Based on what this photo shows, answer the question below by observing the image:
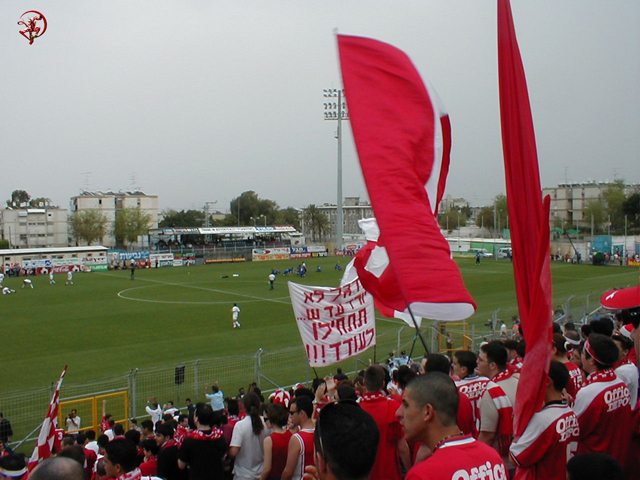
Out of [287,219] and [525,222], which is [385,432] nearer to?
[525,222]

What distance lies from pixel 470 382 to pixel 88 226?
97.9 metres

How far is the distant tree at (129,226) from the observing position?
97.0 metres

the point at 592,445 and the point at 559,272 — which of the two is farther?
the point at 559,272

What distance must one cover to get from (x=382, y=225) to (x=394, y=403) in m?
1.53

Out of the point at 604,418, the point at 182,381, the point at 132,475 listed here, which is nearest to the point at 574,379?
the point at 604,418

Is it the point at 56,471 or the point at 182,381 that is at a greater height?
the point at 56,471

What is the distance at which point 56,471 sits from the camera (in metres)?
2.73

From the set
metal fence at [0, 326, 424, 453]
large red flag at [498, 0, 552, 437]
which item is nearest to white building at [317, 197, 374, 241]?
metal fence at [0, 326, 424, 453]

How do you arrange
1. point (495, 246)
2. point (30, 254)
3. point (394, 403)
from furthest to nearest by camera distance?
point (495, 246) < point (30, 254) < point (394, 403)

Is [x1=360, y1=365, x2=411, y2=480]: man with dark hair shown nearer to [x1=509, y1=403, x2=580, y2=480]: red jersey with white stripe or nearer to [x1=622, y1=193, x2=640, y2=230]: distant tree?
[x1=509, y1=403, x2=580, y2=480]: red jersey with white stripe

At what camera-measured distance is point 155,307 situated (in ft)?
108

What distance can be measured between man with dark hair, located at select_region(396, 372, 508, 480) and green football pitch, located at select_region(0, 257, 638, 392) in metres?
16.4

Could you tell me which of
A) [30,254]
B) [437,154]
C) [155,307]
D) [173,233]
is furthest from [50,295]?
[173,233]

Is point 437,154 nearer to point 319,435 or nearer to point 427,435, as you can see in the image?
point 427,435
